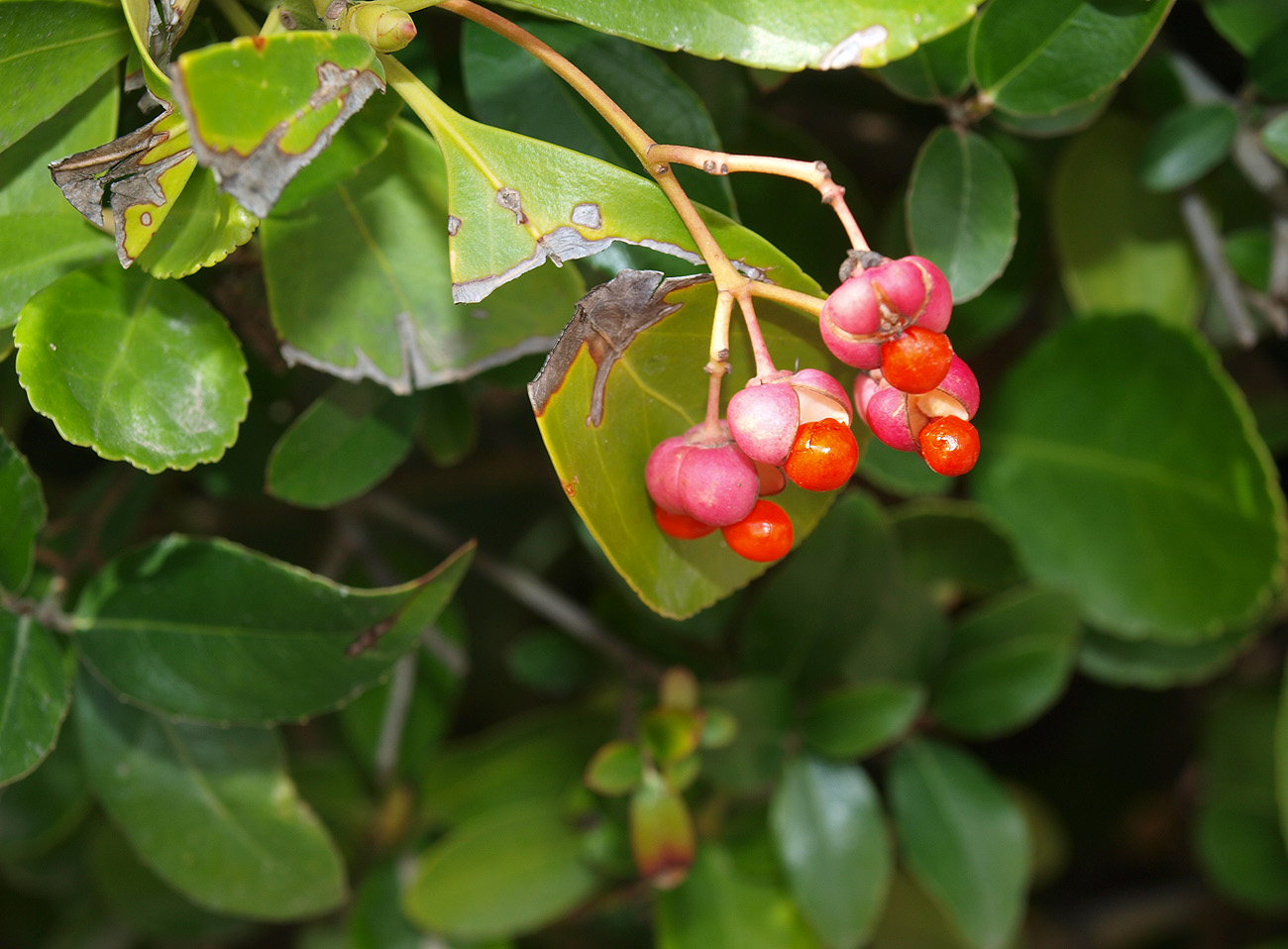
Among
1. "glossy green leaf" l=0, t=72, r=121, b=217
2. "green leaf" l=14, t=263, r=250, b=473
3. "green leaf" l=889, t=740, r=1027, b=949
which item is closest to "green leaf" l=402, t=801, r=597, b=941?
"green leaf" l=889, t=740, r=1027, b=949

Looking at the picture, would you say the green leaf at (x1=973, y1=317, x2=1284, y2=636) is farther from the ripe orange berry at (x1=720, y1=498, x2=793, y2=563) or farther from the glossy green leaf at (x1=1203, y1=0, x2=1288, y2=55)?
the ripe orange berry at (x1=720, y1=498, x2=793, y2=563)

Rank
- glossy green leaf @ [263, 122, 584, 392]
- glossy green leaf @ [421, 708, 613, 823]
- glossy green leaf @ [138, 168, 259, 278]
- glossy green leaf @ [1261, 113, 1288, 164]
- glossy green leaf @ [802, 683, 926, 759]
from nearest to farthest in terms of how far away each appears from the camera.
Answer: glossy green leaf @ [138, 168, 259, 278], glossy green leaf @ [263, 122, 584, 392], glossy green leaf @ [1261, 113, 1288, 164], glossy green leaf @ [802, 683, 926, 759], glossy green leaf @ [421, 708, 613, 823]

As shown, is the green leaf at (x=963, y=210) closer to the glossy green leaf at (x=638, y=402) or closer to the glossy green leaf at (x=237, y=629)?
the glossy green leaf at (x=638, y=402)

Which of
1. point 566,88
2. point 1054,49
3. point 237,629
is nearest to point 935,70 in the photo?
point 1054,49

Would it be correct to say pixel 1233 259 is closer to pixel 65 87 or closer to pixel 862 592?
pixel 862 592

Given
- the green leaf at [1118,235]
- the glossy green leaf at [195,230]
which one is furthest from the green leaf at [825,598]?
the glossy green leaf at [195,230]

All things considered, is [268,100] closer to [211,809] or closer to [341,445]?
[341,445]
